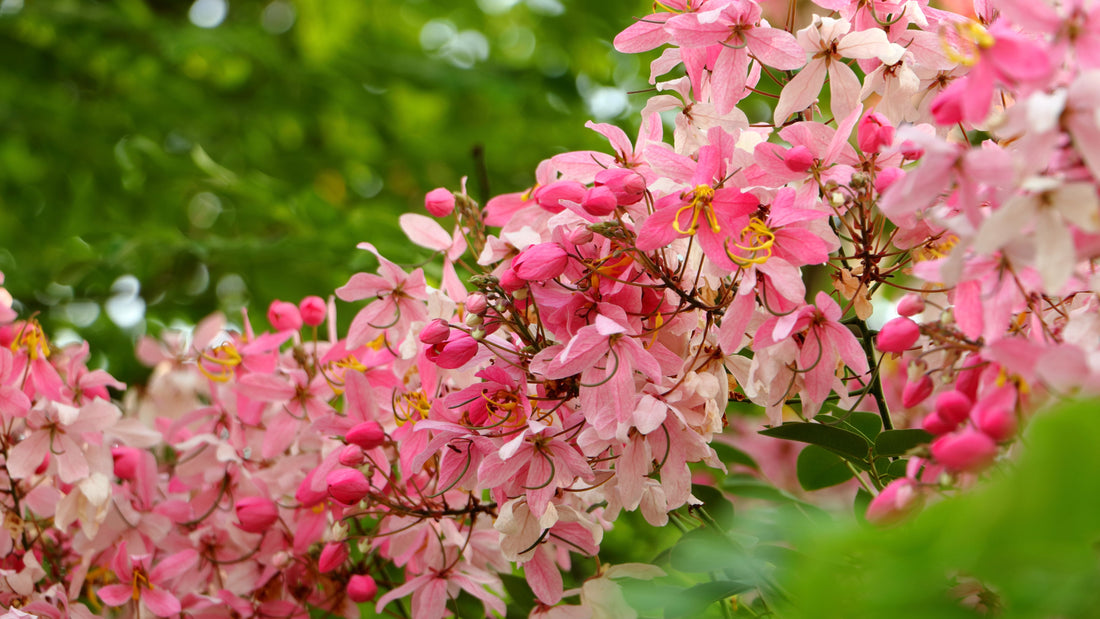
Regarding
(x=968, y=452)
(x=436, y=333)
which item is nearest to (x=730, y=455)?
(x=436, y=333)

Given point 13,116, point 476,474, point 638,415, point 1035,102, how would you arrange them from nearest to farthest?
1. point 1035,102
2. point 638,415
3. point 476,474
4. point 13,116

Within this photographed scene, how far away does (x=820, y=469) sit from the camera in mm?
955

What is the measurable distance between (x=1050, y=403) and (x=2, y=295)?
932 millimetres

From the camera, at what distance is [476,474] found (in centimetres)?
80

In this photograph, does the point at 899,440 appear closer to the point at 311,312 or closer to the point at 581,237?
the point at 581,237

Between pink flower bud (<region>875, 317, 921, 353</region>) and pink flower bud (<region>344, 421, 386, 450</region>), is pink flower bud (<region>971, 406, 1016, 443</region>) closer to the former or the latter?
pink flower bud (<region>875, 317, 921, 353</region>)

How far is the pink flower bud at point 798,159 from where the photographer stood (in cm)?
71

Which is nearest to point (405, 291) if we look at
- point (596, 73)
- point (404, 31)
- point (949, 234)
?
point (949, 234)

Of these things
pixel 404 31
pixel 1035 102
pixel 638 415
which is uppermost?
pixel 1035 102

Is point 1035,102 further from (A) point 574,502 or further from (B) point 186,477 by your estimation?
(B) point 186,477

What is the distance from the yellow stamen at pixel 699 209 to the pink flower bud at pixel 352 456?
0.36 meters

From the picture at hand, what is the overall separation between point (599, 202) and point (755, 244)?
13cm

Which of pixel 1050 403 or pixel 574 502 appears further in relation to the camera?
pixel 574 502

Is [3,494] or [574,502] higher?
[574,502]
